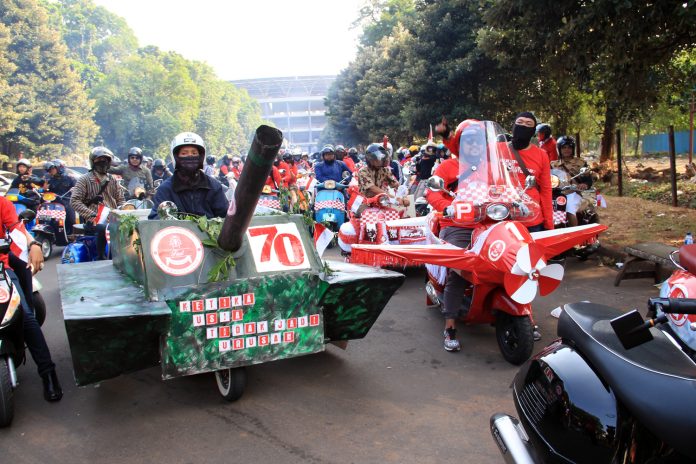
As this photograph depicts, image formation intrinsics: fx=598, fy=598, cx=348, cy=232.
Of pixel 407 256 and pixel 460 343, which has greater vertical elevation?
pixel 407 256

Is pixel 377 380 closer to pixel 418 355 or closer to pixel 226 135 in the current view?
pixel 418 355

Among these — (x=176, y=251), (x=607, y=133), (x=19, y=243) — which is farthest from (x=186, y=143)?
(x=607, y=133)

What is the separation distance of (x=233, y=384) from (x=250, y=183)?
1.66 meters

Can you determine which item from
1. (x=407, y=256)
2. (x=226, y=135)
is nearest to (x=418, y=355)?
(x=407, y=256)

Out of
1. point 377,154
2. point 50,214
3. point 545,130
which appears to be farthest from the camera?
point 50,214

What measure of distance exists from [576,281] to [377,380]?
164 inches

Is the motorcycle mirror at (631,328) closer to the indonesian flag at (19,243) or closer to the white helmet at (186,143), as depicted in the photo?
the white helmet at (186,143)

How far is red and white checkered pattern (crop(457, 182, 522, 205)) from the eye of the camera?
5.13m

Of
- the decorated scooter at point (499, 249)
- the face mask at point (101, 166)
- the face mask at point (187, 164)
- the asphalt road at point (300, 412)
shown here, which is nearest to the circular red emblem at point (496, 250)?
the decorated scooter at point (499, 249)

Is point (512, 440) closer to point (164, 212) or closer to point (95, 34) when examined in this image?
point (164, 212)

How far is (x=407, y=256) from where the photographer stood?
4.99 meters

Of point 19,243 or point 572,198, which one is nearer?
point 19,243

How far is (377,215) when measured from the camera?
28.3 ft

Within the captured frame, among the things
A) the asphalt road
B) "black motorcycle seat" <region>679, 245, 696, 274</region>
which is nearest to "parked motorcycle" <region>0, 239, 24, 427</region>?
the asphalt road
